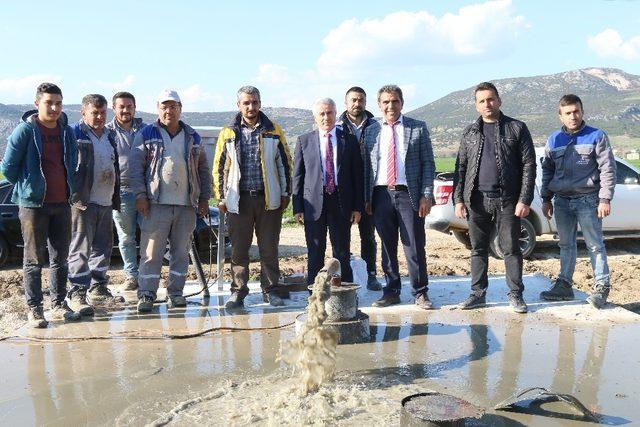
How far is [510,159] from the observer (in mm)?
6293

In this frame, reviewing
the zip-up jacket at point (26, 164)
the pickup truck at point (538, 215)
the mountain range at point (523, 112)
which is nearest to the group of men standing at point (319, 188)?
the zip-up jacket at point (26, 164)

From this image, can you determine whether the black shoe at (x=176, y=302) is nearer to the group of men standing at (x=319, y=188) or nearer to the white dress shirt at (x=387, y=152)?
the group of men standing at (x=319, y=188)

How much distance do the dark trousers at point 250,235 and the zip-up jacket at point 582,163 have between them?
2.83 m

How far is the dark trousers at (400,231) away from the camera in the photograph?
21.5 feet

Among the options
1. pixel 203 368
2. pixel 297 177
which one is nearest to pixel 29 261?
pixel 203 368

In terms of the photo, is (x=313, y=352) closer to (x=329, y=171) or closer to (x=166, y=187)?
(x=329, y=171)

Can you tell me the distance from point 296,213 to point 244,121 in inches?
41.8

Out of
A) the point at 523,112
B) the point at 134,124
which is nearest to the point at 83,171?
the point at 134,124

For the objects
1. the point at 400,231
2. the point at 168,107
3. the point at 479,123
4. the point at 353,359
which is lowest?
the point at 353,359

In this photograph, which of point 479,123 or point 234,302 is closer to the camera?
point 479,123

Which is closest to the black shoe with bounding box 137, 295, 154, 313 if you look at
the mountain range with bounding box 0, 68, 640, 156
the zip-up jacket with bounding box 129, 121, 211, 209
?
the zip-up jacket with bounding box 129, 121, 211, 209

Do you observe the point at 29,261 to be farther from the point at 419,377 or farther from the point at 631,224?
the point at 631,224

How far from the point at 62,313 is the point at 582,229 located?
16.7 feet

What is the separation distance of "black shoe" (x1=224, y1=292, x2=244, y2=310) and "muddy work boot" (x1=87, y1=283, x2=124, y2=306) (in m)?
1.19
